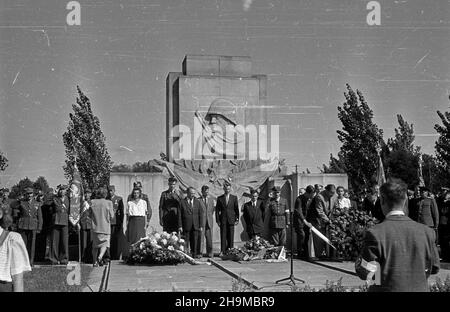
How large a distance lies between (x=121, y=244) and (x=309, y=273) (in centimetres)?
475

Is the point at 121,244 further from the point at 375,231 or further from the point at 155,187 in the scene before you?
the point at 375,231

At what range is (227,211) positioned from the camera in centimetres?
1316

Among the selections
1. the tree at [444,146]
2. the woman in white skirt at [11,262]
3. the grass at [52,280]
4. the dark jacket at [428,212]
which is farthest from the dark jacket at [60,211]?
the tree at [444,146]

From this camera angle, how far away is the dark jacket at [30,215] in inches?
464

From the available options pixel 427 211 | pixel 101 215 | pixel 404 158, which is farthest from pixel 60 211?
pixel 404 158

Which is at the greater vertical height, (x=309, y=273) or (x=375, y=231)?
(x=375, y=231)

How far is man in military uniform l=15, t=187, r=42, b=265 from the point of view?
38.7ft

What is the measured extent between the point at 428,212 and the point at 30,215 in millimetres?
7769

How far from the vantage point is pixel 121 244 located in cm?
1295

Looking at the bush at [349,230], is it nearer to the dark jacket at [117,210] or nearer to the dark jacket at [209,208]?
the dark jacket at [209,208]

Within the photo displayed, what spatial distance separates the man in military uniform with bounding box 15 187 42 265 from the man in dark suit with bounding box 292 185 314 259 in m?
5.30

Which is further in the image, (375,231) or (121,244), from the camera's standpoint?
(121,244)

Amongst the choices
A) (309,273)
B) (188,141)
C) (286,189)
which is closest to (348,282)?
(309,273)

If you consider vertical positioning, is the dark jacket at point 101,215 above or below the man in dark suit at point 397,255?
below
